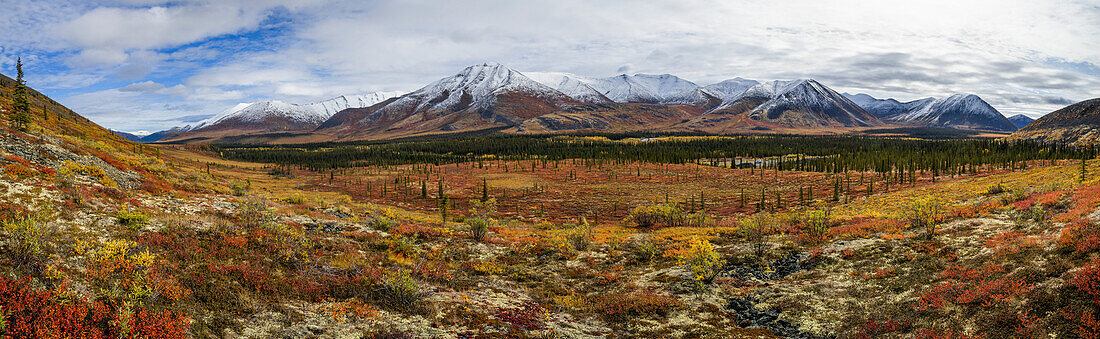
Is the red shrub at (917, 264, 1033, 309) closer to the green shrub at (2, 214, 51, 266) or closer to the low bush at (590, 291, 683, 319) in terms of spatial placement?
the low bush at (590, 291, 683, 319)

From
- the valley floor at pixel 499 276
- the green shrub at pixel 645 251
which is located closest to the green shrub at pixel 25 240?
the valley floor at pixel 499 276

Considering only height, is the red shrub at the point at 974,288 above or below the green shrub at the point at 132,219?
below

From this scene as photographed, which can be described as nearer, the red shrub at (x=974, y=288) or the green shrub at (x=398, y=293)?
the red shrub at (x=974, y=288)

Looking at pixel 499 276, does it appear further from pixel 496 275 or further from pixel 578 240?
pixel 578 240

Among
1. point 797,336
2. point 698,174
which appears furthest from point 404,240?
point 698,174

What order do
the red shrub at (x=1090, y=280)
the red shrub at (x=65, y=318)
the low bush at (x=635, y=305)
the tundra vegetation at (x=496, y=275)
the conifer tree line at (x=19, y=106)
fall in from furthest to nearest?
the conifer tree line at (x=19, y=106) < the low bush at (x=635, y=305) < the tundra vegetation at (x=496, y=275) < the red shrub at (x=1090, y=280) < the red shrub at (x=65, y=318)

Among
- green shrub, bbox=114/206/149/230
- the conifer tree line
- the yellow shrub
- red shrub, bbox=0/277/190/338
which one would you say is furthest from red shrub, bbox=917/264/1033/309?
the conifer tree line

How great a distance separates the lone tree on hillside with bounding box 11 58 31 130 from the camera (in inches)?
1281

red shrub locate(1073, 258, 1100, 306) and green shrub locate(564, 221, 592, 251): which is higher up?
red shrub locate(1073, 258, 1100, 306)

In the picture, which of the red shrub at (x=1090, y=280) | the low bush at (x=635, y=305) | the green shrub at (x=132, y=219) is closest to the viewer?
the red shrub at (x=1090, y=280)

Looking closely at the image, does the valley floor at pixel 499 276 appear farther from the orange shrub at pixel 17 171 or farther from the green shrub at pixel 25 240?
the orange shrub at pixel 17 171

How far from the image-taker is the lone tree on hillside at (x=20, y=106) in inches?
1281

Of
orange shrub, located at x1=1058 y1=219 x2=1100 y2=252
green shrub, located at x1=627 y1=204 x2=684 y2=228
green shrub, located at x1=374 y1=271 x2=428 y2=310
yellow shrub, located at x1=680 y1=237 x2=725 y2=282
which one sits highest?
orange shrub, located at x1=1058 y1=219 x2=1100 y2=252

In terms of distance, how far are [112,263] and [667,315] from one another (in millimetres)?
12438
